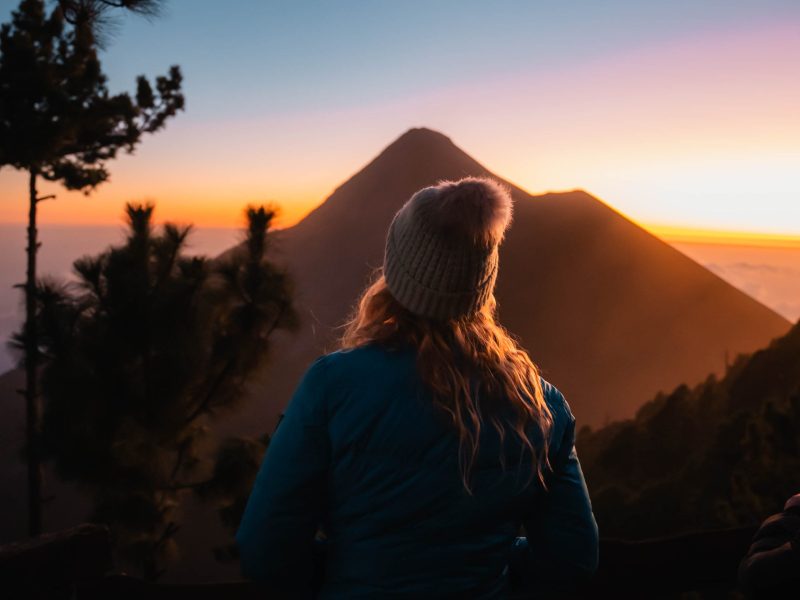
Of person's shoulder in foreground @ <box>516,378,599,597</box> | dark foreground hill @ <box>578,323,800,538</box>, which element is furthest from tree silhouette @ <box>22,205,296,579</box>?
person's shoulder in foreground @ <box>516,378,599,597</box>

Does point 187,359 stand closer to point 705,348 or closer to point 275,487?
point 275,487

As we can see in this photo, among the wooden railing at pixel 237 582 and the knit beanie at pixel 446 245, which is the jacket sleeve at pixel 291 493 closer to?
the knit beanie at pixel 446 245

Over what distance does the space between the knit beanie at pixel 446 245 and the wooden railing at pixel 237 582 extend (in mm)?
626

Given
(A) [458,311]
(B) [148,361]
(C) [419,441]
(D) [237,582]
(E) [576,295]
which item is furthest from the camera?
(E) [576,295]

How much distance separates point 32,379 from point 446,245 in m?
10.1

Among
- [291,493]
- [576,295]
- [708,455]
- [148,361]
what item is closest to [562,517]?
[291,493]

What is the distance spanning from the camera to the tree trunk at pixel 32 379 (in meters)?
7.76

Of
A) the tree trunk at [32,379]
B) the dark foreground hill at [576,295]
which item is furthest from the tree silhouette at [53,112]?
the dark foreground hill at [576,295]

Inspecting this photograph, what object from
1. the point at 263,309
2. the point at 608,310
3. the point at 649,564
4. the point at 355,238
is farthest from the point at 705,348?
the point at 649,564

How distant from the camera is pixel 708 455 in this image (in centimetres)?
1254

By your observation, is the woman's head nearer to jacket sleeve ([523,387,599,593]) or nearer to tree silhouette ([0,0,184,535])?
jacket sleeve ([523,387,599,593])

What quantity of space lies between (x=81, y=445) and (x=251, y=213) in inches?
136

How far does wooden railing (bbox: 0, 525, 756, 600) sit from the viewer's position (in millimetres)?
1686

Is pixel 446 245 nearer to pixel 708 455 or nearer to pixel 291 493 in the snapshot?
pixel 291 493
